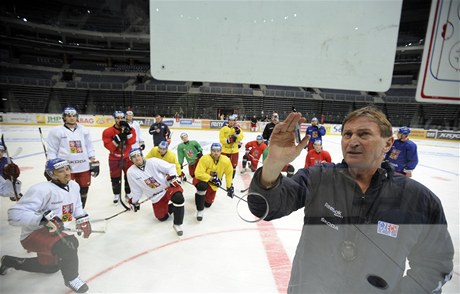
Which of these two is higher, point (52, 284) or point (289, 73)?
point (289, 73)

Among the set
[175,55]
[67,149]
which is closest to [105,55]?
[67,149]

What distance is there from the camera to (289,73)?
0.95 meters

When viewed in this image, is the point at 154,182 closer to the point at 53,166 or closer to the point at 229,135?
the point at 53,166

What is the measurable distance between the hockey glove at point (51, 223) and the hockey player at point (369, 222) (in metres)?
1.76

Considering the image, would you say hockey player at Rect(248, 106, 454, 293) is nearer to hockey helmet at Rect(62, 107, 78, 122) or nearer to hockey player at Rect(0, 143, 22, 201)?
hockey helmet at Rect(62, 107, 78, 122)

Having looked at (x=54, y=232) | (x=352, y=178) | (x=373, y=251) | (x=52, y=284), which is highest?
(x=352, y=178)

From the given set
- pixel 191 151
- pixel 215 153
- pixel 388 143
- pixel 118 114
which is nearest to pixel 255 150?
pixel 191 151

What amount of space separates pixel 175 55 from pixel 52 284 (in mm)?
2145

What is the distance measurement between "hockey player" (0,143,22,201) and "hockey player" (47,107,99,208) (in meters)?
0.39

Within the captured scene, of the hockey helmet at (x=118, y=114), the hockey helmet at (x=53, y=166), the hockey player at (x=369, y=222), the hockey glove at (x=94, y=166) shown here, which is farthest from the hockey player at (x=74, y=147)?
the hockey player at (x=369, y=222)

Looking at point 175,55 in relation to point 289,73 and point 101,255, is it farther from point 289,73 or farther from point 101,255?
point 101,255

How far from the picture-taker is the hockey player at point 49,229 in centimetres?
174

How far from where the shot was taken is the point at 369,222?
2.73ft

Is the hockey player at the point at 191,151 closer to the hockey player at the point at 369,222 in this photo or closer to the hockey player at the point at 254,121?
the hockey player at the point at 254,121
